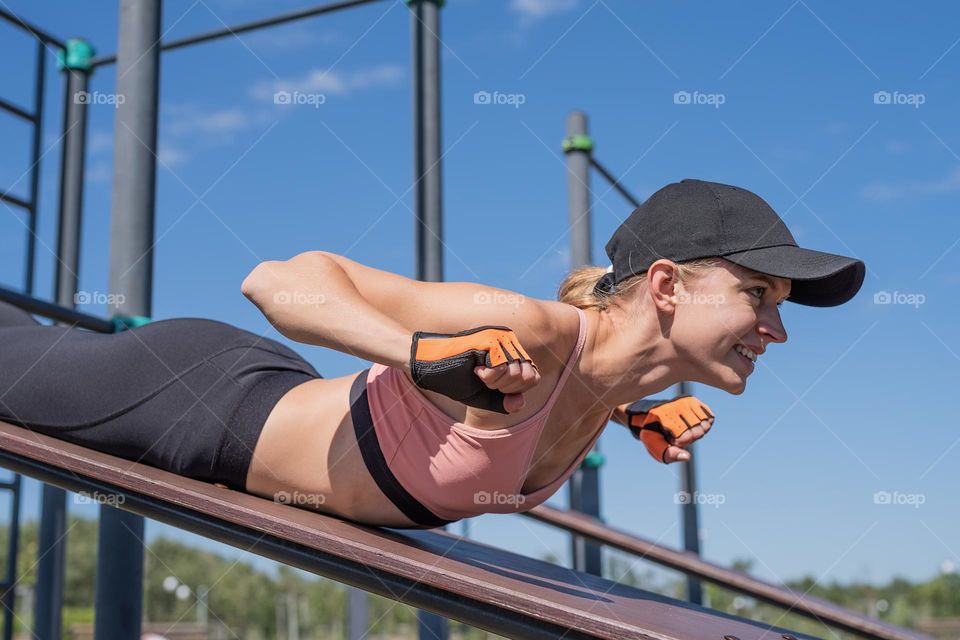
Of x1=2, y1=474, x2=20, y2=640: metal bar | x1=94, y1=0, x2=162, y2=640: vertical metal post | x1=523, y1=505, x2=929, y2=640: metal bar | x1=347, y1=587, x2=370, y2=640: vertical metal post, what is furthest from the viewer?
x1=347, y1=587, x2=370, y2=640: vertical metal post

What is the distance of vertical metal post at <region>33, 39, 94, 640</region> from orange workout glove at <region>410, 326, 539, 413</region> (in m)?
1.76

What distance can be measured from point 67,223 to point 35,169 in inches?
9.4

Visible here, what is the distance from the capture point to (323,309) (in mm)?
1302

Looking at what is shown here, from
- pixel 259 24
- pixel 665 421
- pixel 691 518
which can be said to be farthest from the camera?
pixel 691 518

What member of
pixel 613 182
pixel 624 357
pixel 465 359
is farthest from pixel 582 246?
pixel 465 359

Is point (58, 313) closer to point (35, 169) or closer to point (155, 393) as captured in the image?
point (155, 393)

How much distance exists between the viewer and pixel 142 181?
6.79 ft

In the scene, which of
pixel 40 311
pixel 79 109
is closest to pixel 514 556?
pixel 40 311

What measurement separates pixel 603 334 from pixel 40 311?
117cm

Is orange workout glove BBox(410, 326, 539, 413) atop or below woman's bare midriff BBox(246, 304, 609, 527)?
atop

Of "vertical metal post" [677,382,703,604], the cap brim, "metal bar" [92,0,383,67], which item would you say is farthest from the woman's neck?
"vertical metal post" [677,382,703,604]

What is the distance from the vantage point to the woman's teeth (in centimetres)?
152
